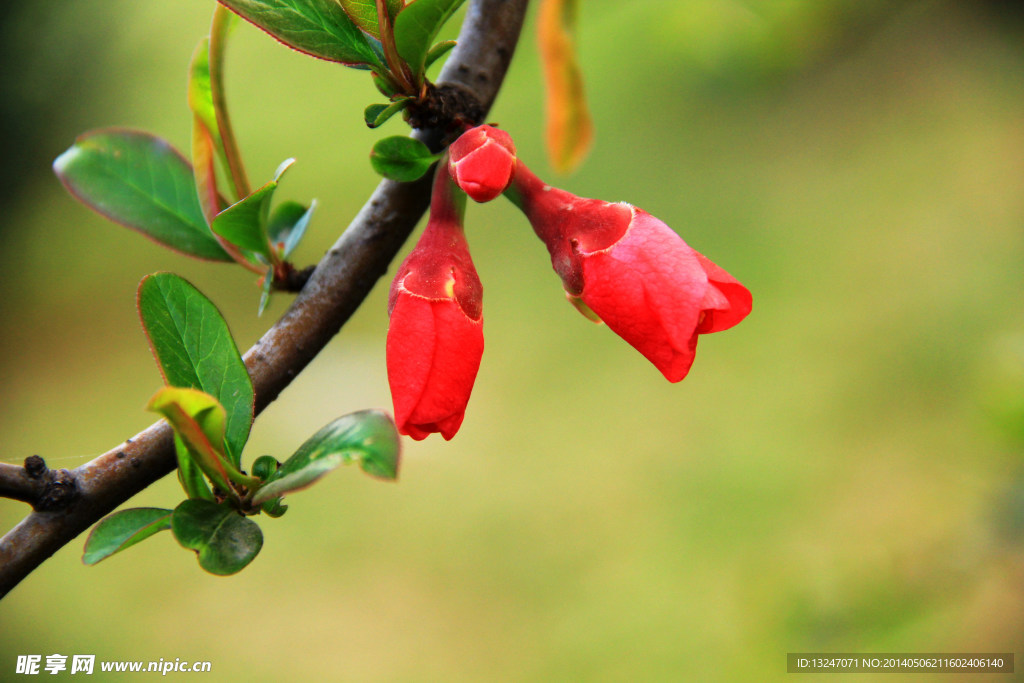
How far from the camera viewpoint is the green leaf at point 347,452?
248mm

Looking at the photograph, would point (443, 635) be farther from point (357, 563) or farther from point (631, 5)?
point (631, 5)

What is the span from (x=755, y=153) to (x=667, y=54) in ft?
1.06

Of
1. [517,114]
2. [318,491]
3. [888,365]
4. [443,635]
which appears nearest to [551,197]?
[443,635]

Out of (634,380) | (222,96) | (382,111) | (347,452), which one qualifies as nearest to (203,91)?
(222,96)

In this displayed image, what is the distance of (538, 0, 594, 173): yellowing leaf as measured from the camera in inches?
6.3

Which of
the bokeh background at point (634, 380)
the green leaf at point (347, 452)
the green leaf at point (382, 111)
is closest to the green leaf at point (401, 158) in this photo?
the green leaf at point (382, 111)

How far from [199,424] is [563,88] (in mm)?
187

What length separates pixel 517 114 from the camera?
175 centimetres

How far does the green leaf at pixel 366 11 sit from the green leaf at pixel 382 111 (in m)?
0.03

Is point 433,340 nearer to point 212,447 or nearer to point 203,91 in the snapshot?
point 212,447

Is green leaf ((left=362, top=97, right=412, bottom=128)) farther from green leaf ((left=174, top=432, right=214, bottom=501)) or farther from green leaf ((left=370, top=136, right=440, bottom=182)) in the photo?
green leaf ((left=174, top=432, right=214, bottom=501))

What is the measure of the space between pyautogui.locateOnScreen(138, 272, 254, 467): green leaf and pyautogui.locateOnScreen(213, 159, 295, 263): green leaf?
3 centimetres

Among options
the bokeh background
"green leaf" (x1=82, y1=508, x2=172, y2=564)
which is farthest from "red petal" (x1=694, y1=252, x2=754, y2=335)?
the bokeh background

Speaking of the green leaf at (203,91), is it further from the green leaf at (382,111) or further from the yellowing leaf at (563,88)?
the yellowing leaf at (563,88)
